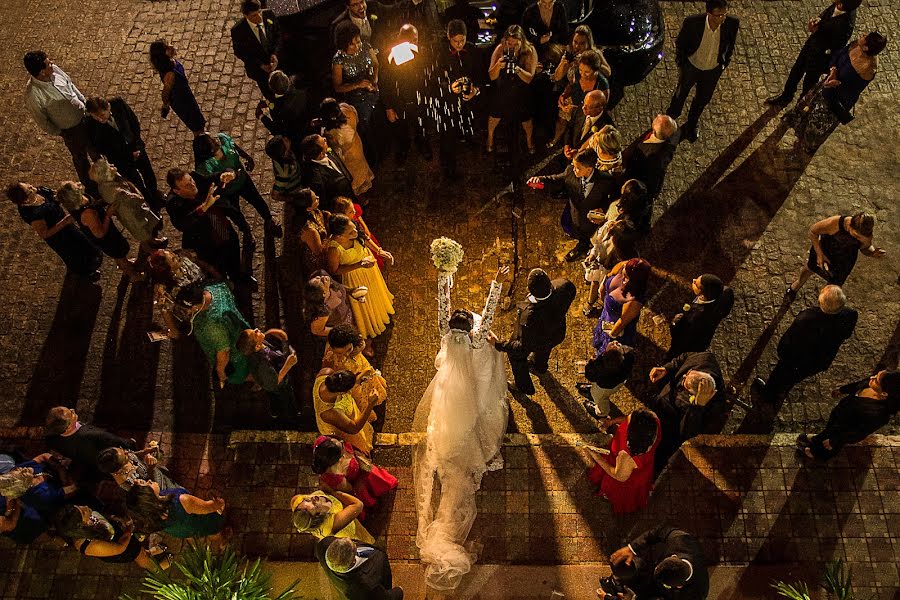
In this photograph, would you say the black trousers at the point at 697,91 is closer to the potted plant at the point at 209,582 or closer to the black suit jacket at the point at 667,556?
the black suit jacket at the point at 667,556

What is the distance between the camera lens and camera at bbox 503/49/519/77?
7.91 meters

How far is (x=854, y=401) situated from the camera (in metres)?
5.95

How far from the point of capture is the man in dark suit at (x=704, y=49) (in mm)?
8086

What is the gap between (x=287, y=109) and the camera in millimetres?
7934

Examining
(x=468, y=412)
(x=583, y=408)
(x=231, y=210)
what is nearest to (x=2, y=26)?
(x=231, y=210)

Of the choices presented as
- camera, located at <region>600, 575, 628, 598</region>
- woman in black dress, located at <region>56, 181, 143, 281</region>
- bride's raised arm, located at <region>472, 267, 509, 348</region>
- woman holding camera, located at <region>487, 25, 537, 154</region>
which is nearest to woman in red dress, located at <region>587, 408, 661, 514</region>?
camera, located at <region>600, 575, 628, 598</region>

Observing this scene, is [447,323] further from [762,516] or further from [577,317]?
[762,516]

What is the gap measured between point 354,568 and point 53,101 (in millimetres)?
6315

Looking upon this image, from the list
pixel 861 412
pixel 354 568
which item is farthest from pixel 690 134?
pixel 354 568

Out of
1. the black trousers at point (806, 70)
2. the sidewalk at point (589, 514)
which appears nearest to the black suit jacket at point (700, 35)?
the black trousers at point (806, 70)

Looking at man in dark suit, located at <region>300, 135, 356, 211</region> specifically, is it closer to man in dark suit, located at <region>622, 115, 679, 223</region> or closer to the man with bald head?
the man with bald head

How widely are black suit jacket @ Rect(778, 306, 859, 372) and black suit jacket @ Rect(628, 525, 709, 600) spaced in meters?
2.29

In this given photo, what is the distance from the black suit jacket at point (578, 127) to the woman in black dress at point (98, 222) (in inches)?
210

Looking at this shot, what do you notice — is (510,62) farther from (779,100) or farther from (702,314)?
(779,100)
